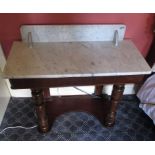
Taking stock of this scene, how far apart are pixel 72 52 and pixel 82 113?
2.48 feet

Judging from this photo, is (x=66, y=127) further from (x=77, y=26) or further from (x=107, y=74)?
(x=77, y=26)

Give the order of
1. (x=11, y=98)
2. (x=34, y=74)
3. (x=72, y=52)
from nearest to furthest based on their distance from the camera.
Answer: (x=34, y=74)
(x=72, y=52)
(x=11, y=98)

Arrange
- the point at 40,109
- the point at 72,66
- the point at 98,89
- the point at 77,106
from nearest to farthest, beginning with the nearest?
the point at 72,66 → the point at 40,109 → the point at 77,106 → the point at 98,89

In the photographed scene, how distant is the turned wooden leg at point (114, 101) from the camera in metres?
1.23

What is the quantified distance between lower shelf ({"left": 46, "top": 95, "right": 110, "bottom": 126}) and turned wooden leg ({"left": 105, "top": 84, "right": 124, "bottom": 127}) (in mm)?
81

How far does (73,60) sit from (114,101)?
0.50 metres

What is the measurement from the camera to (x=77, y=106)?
1.61 metres

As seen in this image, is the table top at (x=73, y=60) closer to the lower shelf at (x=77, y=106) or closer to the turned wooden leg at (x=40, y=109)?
the turned wooden leg at (x=40, y=109)

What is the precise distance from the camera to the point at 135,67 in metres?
1.05

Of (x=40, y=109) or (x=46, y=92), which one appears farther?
(x=46, y=92)

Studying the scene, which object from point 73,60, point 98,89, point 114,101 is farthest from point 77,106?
point 73,60

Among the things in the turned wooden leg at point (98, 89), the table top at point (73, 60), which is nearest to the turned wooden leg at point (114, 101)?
the table top at point (73, 60)

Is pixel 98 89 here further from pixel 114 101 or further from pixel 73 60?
pixel 73 60
